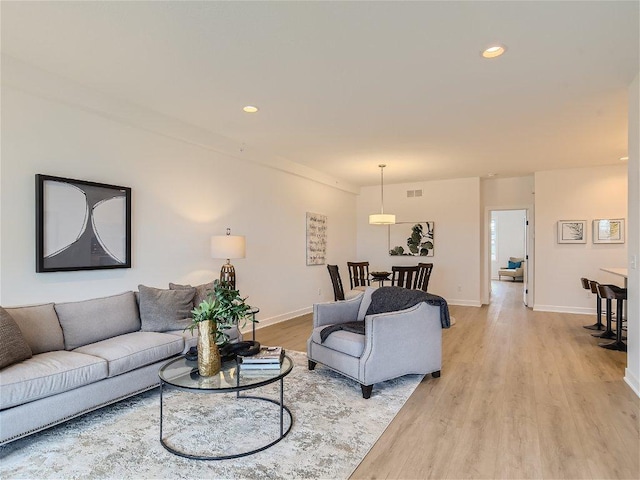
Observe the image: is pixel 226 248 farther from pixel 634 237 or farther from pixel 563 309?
pixel 563 309

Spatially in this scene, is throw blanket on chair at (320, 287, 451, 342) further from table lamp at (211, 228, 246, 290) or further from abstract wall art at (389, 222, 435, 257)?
abstract wall art at (389, 222, 435, 257)

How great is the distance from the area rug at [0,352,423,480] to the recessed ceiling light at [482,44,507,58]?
8.70 ft

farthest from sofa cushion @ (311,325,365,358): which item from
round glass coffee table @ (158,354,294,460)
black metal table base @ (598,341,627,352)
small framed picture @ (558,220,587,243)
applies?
small framed picture @ (558,220,587,243)

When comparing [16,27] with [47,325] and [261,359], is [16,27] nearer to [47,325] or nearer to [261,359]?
[47,325]

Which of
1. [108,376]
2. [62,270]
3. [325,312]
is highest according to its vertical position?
[62,270]

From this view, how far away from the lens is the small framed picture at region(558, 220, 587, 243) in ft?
22.2

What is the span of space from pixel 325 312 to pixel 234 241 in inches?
55.4

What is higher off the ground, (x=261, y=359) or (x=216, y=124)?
(x=216, y=124)

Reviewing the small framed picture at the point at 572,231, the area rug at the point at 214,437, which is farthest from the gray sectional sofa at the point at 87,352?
the small framed picture at the point at 572,231

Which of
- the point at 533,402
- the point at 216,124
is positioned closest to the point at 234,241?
the point at 216,124

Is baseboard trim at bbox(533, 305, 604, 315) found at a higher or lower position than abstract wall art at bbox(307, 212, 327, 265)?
lower

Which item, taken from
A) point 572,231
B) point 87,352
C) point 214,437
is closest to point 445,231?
point 572,231

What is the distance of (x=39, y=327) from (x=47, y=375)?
0.64m

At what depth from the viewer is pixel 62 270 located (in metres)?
3.26
